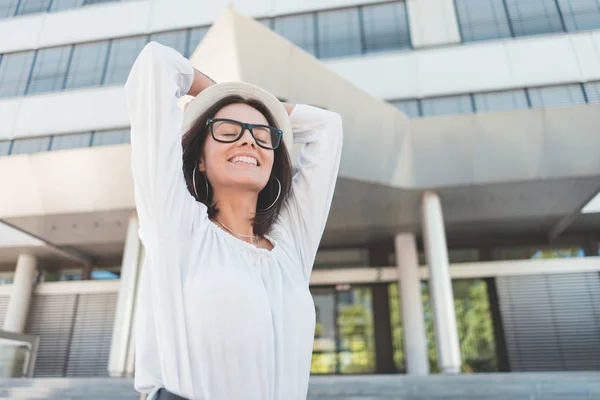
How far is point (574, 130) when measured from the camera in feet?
26.7

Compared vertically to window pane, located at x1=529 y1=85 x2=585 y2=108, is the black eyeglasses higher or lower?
lower

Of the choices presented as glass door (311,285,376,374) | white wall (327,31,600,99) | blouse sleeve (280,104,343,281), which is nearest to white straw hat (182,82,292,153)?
blouse sleeve (280,104,343,281)

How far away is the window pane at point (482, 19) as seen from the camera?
12.2 m

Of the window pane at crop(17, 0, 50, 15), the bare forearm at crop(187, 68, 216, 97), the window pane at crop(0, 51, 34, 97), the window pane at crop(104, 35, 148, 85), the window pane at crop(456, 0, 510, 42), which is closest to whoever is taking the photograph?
the bare forearm at crop(187, 68, 216, 97)

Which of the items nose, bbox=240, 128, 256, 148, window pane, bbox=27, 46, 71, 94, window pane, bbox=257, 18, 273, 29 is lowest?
nose, bbox=240, 128, 256, 148

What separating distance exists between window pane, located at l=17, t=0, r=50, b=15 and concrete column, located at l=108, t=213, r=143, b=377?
34.7 feet

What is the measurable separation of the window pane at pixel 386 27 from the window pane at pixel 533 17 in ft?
10.5

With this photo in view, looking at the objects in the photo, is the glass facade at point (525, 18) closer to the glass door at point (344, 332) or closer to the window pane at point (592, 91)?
the window pane at point (592, 91)

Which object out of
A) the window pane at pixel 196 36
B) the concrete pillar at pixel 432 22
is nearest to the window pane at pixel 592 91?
the concrete pillar at pixel 432 22

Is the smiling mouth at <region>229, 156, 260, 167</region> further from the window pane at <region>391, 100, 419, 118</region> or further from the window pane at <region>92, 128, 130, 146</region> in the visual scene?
the window pane at <region>92, 128, 130, 146</region>

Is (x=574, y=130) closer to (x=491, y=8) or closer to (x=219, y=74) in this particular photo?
(x=491, y=8)

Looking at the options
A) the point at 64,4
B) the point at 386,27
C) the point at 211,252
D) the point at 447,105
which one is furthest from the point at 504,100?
the point at 64,4

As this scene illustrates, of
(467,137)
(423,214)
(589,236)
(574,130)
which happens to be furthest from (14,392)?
(589,236)

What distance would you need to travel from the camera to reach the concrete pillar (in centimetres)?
1228
